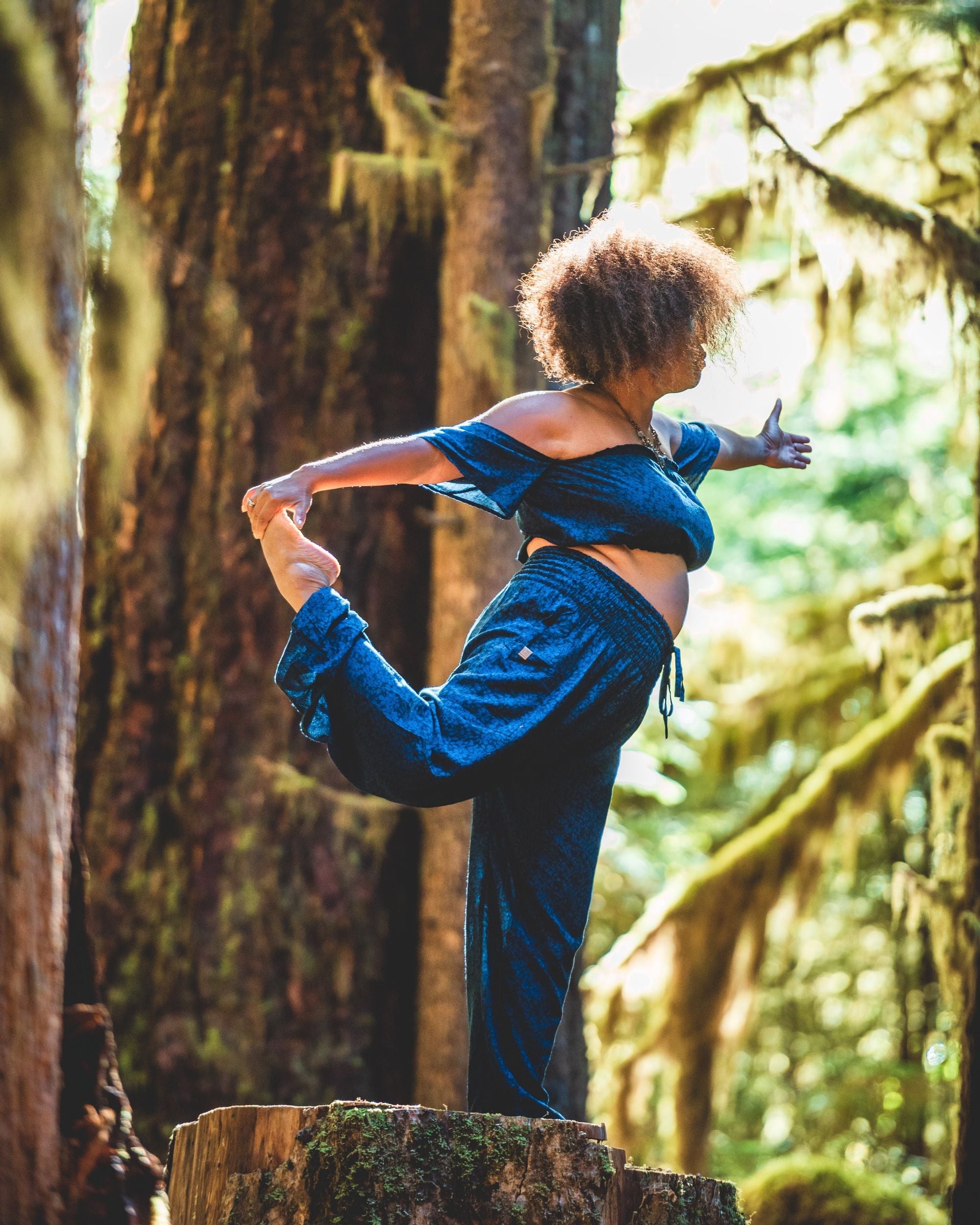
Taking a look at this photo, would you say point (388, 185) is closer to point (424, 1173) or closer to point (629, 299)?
point (629, 299)

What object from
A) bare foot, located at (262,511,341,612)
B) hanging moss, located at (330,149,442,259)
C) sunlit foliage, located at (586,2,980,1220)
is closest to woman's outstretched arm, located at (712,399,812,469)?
sunlit foliage, located at (586,2,980,1220)

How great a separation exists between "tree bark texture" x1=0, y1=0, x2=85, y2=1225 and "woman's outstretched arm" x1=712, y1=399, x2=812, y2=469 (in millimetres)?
1786

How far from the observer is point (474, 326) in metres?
5.08

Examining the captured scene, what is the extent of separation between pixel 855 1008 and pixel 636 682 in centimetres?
1026

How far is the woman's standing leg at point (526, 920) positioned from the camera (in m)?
3.04

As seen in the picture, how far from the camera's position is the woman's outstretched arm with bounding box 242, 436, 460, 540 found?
294cm

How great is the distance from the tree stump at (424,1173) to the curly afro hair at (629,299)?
1.69 meters

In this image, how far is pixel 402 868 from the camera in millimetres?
5402

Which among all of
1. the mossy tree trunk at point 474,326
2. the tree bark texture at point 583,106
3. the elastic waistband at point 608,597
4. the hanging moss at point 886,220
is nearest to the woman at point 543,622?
the elastic waistband at point 608,597

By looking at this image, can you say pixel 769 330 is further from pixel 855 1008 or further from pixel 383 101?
pixel 855 1008

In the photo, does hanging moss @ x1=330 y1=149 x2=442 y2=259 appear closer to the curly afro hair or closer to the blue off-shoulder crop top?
the curly afro hair

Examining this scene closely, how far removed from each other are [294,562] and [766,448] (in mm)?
1403

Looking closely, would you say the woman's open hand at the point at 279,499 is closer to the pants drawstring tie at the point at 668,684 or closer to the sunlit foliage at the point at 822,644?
the pants drawstring tie at the point at 668,684

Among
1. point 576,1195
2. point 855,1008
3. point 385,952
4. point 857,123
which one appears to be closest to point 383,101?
point 857,123
